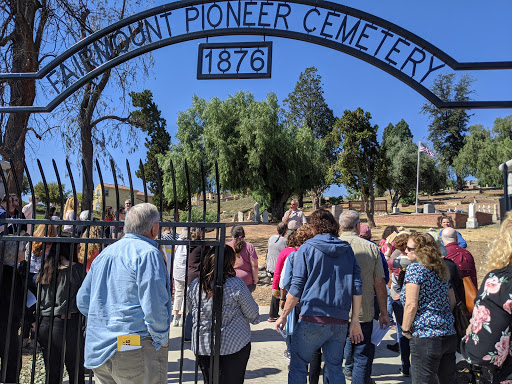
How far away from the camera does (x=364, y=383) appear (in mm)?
4176

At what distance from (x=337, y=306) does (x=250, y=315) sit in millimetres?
732

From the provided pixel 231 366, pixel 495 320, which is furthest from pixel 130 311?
pixel 495 320

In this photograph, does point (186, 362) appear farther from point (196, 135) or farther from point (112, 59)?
point (196, 135)

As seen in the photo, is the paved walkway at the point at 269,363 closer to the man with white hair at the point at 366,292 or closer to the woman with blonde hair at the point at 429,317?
the man with white hair at the point at 366,292

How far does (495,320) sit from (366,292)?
1842mm

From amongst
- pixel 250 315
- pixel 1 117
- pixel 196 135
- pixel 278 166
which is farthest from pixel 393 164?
pixel 250 315

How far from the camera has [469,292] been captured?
445 cm

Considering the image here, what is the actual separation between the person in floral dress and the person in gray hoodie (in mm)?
1162

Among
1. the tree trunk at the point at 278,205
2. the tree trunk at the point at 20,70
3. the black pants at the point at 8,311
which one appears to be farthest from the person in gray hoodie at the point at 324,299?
the tree trunk at the point at 278,205

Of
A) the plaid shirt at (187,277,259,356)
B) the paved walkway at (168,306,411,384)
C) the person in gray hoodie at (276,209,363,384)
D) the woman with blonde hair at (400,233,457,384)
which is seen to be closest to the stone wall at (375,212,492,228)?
the paved walkway at (168,306,411,384)

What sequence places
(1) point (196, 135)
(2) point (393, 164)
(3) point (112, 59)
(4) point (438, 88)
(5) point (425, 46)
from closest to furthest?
(5) point (425, 46), (3) point (112, 59), (1) point (196, 135), (2) point (393, 164), (4) point (438, 88)

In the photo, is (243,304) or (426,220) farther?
(426,220)

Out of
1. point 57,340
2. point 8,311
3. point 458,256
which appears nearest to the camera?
point 57,340

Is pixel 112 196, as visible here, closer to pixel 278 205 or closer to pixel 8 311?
pixel 278 205
